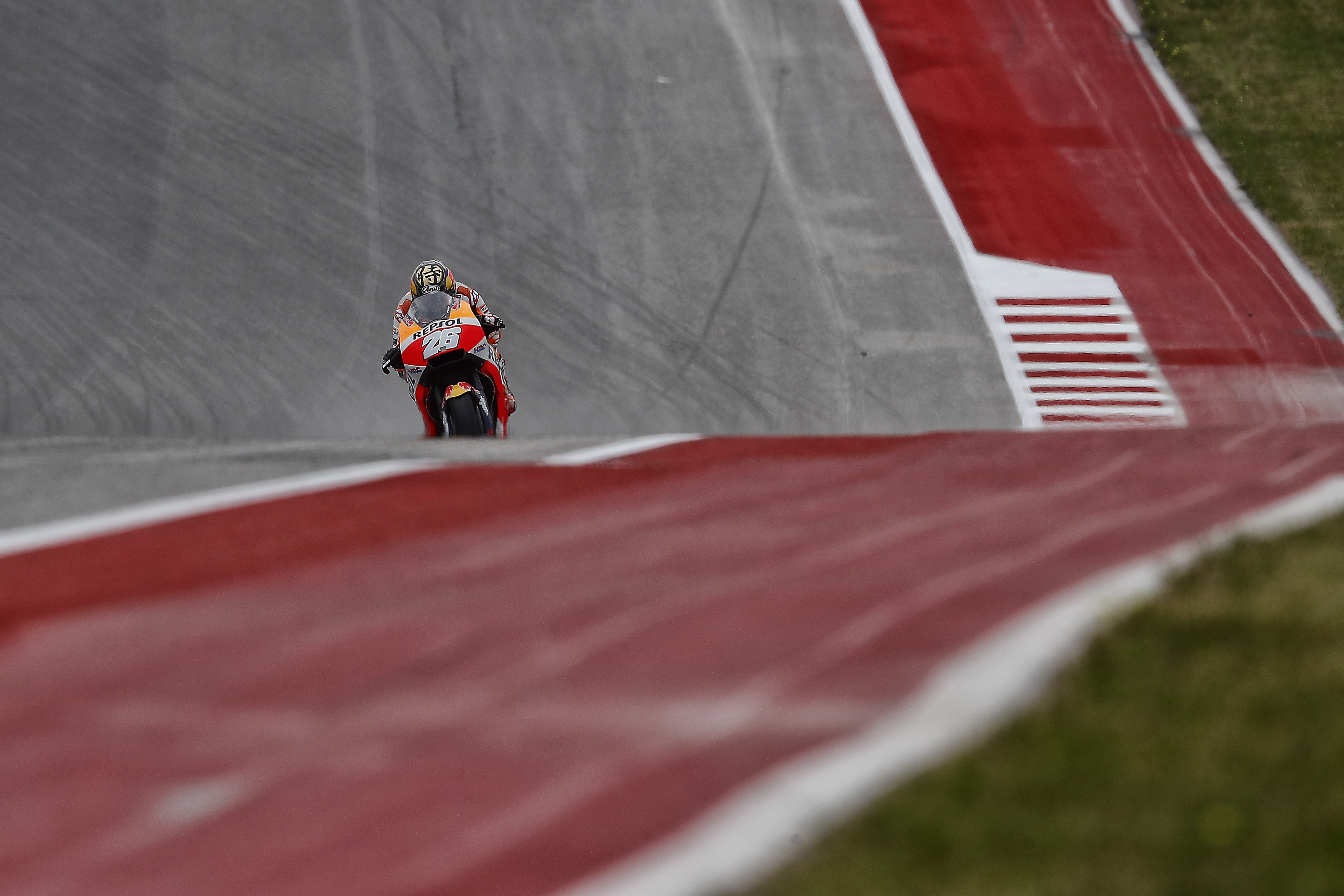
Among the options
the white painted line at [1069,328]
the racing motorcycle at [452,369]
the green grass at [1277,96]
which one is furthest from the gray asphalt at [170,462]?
the green grass at [1277,96]

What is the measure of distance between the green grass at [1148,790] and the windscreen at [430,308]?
25.8 ft

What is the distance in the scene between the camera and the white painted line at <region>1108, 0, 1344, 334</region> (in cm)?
1642

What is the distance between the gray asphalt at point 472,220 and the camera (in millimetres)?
14859

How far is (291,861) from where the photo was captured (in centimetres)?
400

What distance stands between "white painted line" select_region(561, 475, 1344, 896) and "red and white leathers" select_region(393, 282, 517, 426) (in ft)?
23.4

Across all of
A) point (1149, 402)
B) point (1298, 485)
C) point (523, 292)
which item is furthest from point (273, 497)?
point (1149, 402)

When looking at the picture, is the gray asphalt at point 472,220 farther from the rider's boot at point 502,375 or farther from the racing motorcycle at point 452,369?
the racing motorcycle at point 452,369

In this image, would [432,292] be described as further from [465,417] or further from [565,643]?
[565,643]

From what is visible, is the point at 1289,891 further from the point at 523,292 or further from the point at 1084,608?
the point at 523,292

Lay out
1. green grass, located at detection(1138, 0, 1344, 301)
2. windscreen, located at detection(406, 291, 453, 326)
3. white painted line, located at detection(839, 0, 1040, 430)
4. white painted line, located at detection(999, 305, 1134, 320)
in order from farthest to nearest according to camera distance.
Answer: green grass, located at detection(1138, 0, 1344, 301) → white painted line, located at detection(999, 305, 1134, 320) → white painted line, located at detection(839, 0, 1040, 430) → windscreen, located at detection(406, 291, 453, 326)

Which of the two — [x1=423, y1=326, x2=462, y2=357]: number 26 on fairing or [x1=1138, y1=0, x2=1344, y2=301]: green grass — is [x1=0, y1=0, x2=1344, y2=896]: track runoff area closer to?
[x1=423, y1=326, x2=462, y2=357]: number 26 on fairing

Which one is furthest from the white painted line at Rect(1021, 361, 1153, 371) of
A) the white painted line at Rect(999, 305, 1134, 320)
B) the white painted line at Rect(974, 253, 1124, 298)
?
the white painted line at Rect(974, 253, 1124, 298)

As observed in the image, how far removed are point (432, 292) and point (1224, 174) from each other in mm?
11415

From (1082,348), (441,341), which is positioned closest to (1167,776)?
(441,341)
